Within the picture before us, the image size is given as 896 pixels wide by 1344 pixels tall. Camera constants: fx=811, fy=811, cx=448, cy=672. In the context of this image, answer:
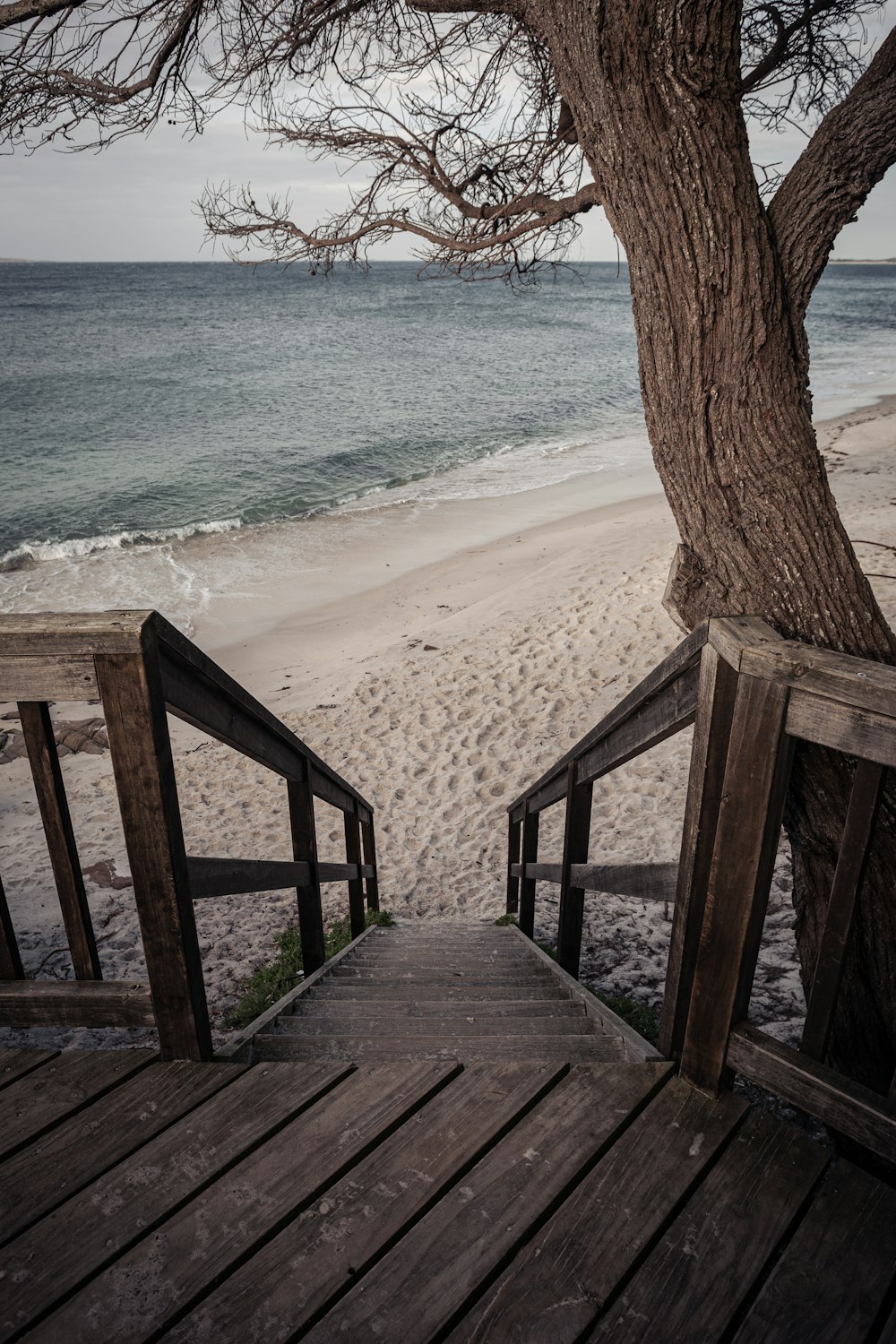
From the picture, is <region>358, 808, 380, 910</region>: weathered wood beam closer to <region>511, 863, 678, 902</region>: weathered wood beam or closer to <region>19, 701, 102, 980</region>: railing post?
<region>511, 863, 678, 902</region>: weathered wood beam

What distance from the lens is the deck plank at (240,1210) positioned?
150cm

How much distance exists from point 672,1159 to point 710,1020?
1.02 feet

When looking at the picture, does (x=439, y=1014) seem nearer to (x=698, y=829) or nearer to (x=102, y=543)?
(x=698, y=829)

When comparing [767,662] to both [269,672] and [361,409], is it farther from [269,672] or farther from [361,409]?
[361,409]

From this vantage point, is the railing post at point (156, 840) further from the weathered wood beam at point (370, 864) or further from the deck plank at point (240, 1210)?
the weathered wood beam at point (370, 864)

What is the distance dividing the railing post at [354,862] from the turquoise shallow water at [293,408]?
27.4 feet

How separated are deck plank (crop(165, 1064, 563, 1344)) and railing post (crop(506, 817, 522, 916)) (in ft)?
10.1

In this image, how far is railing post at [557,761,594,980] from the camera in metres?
3.44

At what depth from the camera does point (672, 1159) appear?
1.79 m

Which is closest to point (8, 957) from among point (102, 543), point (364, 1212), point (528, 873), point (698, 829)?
point (364, 1212)

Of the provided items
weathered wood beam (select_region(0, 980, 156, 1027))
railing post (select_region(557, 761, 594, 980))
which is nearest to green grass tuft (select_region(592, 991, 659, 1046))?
railing post (select_region(557, 761, 594, 980))

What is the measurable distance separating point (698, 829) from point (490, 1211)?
0.93m

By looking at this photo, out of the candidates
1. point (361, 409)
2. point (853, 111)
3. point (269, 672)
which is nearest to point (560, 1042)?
point (853, 111)

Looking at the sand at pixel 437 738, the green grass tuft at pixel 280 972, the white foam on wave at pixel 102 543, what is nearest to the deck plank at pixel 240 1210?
the green grass tuft at pixel 280 972
